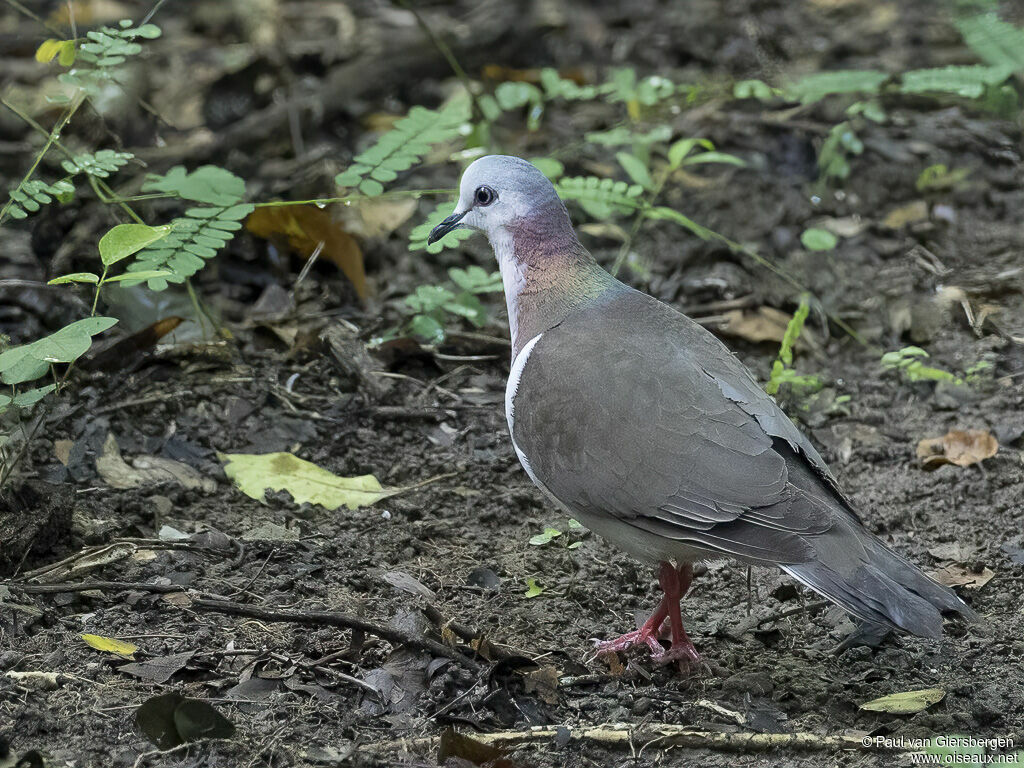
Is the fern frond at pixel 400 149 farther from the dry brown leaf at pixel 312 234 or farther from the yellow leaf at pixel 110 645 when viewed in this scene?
the yellow leaf at pixel 110 645

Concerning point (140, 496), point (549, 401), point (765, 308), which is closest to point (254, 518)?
point (140, 496)

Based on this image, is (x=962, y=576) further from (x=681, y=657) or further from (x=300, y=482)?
(x=300, y=482)

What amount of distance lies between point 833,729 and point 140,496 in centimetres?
249

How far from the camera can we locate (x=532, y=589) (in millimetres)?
4012

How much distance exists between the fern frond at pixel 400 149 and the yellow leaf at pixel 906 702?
2.58 meters

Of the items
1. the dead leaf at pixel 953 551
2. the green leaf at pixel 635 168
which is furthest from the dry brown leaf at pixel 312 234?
the dead leaf at pixel 953 551

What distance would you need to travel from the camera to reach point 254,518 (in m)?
4.26

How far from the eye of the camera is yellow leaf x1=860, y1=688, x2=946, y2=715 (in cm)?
332

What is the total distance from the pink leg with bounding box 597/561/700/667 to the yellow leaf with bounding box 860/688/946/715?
22.0 inches

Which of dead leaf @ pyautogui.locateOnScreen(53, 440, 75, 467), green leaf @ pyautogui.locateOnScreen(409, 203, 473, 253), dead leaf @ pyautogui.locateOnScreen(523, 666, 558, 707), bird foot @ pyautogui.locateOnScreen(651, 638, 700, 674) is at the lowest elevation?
bird foot @ pyautogui.locateOnScreen(651, 638, 700, 674)

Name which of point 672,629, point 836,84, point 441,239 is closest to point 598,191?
point 441,239

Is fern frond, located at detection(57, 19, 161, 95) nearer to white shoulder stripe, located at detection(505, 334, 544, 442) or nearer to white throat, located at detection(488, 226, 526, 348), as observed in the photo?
white throat, located at detection(488, 226, 526, 348)

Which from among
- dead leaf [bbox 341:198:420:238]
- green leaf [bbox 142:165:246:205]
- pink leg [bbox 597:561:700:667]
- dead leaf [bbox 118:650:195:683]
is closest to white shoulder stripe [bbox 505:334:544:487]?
pink leg [bbox 597:561:700:667]

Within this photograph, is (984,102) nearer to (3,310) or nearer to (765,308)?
(765,308)
